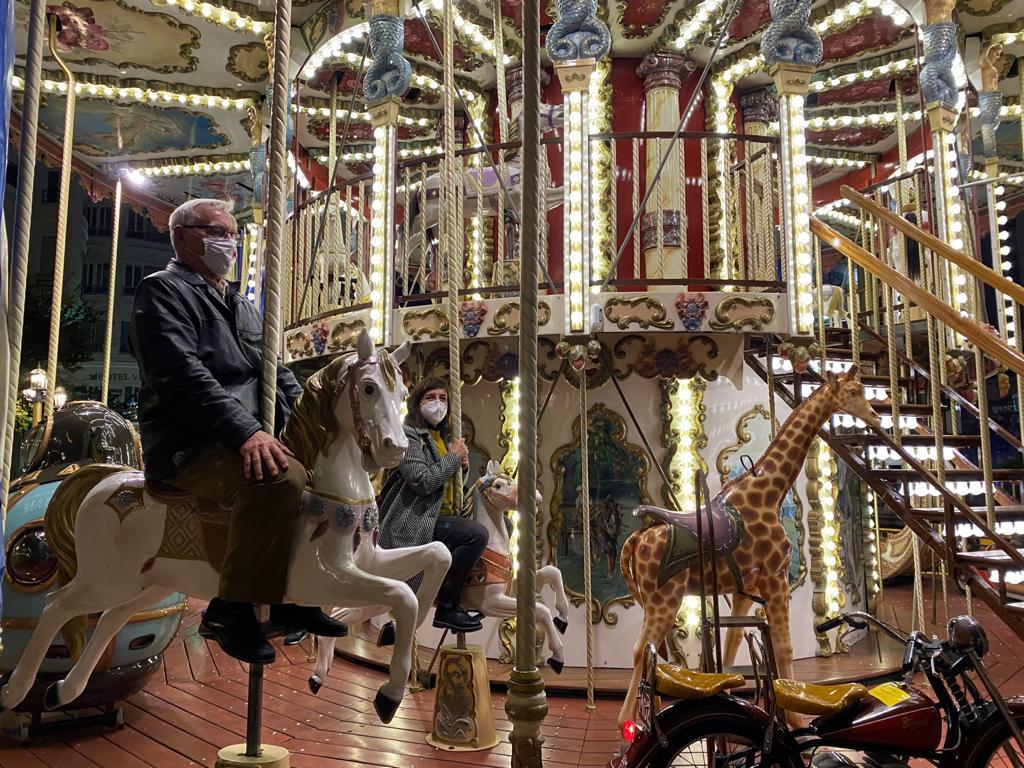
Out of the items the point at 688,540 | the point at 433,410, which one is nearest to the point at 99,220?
the point at 433,410

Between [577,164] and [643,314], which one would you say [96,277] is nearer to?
[577,164]

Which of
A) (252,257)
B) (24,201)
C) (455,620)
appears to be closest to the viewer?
(24,201)

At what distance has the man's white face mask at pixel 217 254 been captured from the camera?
246 cm

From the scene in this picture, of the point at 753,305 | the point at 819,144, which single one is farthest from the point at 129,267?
the point at 753,305

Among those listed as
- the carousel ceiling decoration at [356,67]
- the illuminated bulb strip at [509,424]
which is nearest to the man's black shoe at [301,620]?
the illuminated bulb strip at [509,424]

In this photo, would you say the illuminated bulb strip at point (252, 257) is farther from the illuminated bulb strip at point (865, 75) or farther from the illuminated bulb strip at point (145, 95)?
the illuminated bulb strip at point (865, 75)

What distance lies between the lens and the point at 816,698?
9.65 feet

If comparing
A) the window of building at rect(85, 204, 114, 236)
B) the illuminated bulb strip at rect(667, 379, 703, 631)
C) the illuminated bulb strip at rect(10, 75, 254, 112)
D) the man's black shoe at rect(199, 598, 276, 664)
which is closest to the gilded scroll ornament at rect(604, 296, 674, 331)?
the illuminated bulb strip at rect(667, 379, 703, 631)

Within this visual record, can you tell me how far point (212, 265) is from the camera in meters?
2.48

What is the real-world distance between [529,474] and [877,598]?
7.63 meters

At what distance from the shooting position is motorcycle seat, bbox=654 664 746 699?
115 inches

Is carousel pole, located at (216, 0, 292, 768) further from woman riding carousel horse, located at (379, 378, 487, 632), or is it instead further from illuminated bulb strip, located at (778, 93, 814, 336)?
illuminated bulb strip, located at (778, 93, 814, 336)

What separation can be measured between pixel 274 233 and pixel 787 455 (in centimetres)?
322

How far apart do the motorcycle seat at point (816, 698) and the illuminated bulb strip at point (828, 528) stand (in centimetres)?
409
